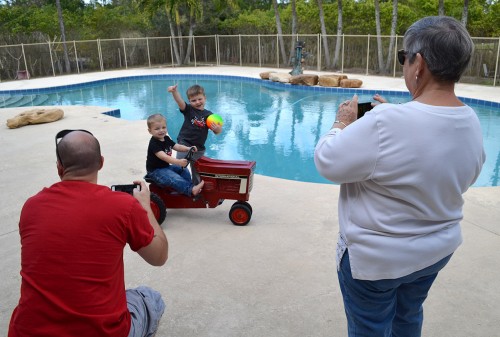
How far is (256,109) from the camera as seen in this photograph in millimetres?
11719

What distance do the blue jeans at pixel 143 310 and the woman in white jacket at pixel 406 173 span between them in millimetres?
956

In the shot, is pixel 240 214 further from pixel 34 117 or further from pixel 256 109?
pixel 256 109

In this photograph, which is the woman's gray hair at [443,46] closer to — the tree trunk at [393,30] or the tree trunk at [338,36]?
the tree trunk at [393,30]

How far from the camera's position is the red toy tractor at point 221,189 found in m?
3.79

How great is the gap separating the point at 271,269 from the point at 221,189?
3.30 feet

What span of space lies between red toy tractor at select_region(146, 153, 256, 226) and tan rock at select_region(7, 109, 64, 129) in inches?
214

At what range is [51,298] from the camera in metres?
1.55

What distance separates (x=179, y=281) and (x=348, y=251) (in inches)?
66.1

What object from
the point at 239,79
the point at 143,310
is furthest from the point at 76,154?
the point at 239,79

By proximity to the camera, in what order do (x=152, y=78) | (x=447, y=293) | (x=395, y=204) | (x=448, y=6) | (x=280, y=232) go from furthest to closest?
(x=448, y=6) → (x=152, y=78) → (x=280, y=232) → (x=447, y=293) → (x=395, y=204)

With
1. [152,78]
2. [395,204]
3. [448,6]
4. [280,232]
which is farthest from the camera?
[448,6]

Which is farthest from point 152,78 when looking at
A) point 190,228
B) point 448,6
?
point 190,228

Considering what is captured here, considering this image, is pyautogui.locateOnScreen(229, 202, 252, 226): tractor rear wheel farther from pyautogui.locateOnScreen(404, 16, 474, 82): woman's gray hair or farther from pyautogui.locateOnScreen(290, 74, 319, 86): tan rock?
pyautogui.locateOnScreen(290, 74, 319, 86): tan rock

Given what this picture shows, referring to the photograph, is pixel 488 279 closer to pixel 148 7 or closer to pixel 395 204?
pixel 395 204
